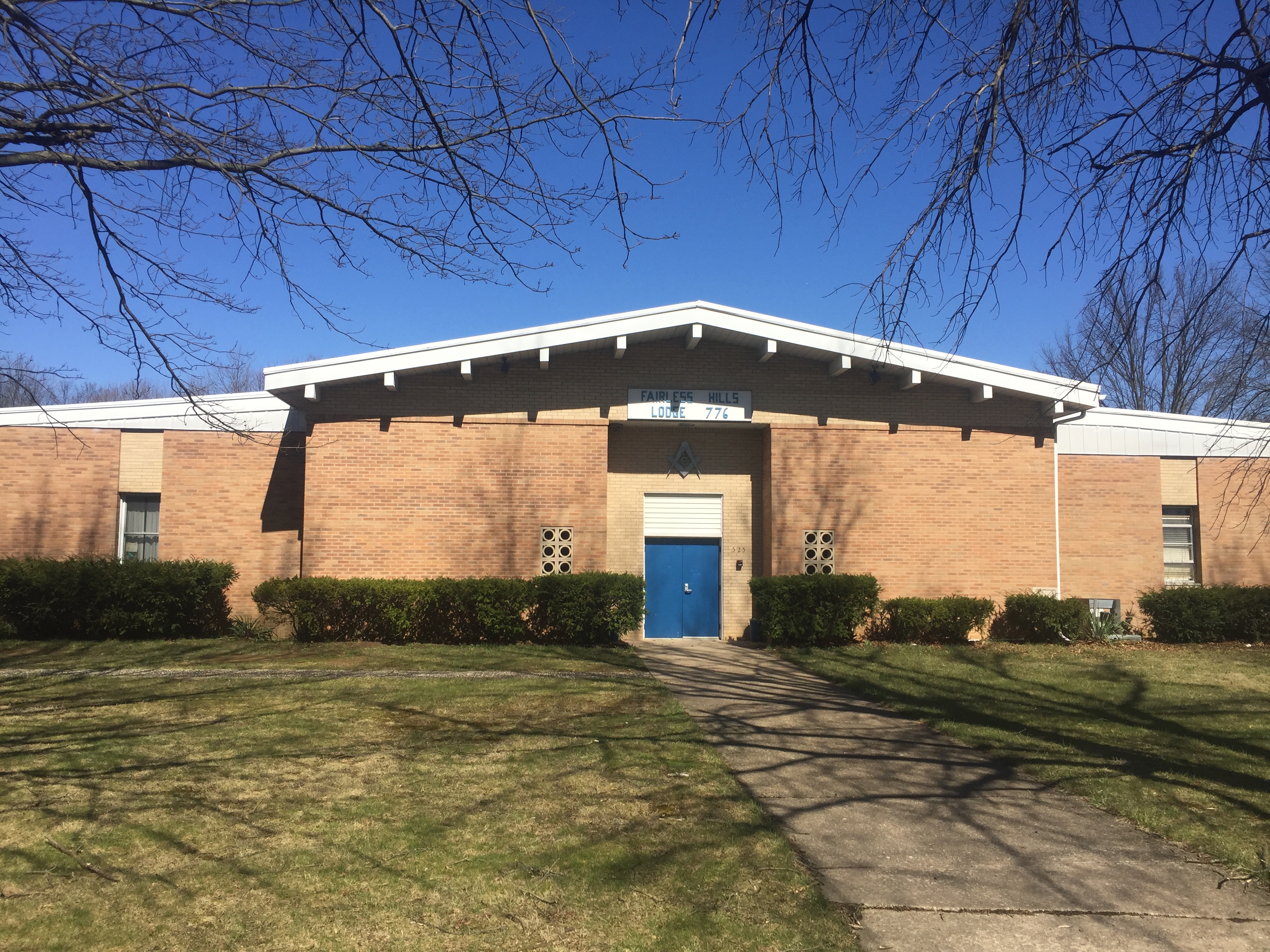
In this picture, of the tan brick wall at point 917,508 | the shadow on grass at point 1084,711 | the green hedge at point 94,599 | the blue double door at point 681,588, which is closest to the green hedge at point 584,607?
the blue double door at point 681,588

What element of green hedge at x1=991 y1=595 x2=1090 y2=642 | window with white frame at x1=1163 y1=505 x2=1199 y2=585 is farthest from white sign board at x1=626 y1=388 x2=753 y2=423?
window with white frame at x1=1163 y1=505 x2=1199 y2=585

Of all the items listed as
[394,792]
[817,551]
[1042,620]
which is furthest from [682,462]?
[394,792]

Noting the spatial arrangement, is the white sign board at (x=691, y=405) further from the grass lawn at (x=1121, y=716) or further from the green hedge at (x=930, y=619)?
the grass lawn at (x=1121, y=716)

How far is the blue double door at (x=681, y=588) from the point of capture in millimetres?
19188

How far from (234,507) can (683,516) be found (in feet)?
30.7

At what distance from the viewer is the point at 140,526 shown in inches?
766

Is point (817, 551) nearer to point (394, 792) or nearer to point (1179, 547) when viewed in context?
point (1179, 547)

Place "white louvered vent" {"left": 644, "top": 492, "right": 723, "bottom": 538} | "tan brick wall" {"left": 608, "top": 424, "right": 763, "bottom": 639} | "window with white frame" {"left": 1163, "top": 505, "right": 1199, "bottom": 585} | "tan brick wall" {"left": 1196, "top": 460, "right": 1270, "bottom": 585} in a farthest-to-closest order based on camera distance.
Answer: "window with white frame" {"left": 1163, "top": 505, "right": 1199, "bottom": 585} → "tan brick wall" {"left": 1196, "top": 460, "right": 1270, "bottom": 585} → "white louvered vent" {"left": 644, "top": 492, "right": 723, "bottom": 538} → "tan brick wall" {"left": 608, "top": 424, "right": 763, "bottom": 639}

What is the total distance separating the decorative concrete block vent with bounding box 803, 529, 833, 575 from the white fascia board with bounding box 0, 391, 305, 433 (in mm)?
10874

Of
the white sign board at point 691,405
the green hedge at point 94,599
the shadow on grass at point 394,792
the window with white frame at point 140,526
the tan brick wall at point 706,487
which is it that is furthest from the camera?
the window with white frame at point 140,526

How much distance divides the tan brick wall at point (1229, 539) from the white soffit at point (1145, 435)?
48cm

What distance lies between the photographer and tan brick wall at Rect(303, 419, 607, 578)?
58.1ft

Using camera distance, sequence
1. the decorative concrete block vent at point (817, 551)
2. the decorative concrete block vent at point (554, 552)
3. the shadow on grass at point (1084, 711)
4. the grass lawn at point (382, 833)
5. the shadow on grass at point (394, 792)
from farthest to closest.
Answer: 1. the decorative concrete block vent at point (817, 551)
2. the decorative concrete block vent at point (554, 552)
3. the shadow on grass at point (1084, 711)
4. the shadow on grass at point (394, 792)
5. the grass lawn at point (382, 833)

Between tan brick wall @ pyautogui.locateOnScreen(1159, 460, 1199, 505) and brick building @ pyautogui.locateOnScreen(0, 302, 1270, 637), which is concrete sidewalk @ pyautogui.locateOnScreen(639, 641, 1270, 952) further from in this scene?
tan brick wall @ pyautogui.locateOnScreen(1159, 460, 1199, 505)
